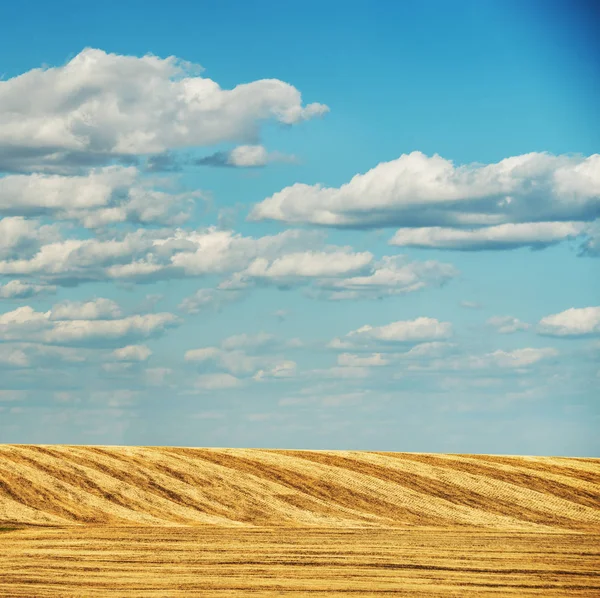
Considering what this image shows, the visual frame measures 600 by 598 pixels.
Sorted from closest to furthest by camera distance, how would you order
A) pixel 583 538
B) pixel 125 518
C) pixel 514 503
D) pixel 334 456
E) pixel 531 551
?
1. pixel 531 551
2. pixel 583 538
3. pixel 125 518
4. pixel 514 503
5. pixel 334 456

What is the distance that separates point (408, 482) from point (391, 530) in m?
7.49

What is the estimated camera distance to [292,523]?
100 feet

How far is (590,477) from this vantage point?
127ft

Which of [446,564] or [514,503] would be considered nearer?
[446,564]

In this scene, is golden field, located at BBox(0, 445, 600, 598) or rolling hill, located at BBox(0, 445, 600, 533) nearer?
golden field, located at BBox(0, 445, 600, 598)

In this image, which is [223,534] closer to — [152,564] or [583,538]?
[152,564]

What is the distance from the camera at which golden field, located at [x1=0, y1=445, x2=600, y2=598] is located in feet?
71.0

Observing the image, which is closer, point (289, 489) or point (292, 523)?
point (292, 523)

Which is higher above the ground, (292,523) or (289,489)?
(289,489)

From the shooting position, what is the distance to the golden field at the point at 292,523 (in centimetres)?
2164

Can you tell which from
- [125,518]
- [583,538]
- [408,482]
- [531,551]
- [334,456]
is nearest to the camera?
[531,551]

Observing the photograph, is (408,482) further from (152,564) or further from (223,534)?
(152,564)

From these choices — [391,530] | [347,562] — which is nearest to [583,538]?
[391,530]

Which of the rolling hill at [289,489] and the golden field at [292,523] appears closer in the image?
the golden field at [292,523]
